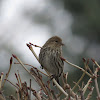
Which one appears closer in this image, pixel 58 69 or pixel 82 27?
pixel 58 69

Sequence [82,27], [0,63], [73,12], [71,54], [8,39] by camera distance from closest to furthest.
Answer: [0,63] → [71,54] → [8,39] → [82,27] → [73,12]

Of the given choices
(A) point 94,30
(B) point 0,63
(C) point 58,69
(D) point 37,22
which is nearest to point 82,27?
(A) point 94,30

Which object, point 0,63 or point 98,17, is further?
point 98,17

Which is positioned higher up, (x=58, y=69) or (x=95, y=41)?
(x=58, y=69)

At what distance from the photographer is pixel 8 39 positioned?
7.42m

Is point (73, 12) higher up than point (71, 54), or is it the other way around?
point (73, 12)

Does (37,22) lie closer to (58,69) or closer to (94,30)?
(94,30)

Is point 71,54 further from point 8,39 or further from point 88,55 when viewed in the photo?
point 8,39

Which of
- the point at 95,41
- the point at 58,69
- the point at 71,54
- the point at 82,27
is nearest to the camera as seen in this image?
the point at 58,69

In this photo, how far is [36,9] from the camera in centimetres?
1017

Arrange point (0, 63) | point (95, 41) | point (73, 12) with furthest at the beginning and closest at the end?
point (73, 12) < point (95, 41) < point (0, 63)

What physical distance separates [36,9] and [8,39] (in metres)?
3.01

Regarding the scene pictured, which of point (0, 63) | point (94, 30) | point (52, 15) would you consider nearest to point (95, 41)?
point (94, 30)

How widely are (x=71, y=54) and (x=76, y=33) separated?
2.01 meters
